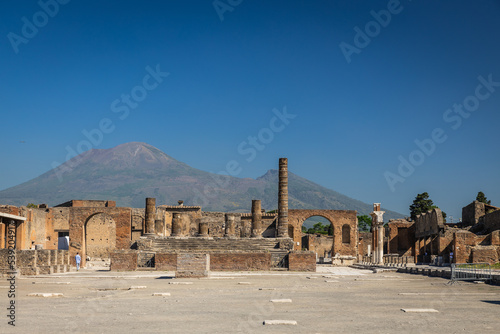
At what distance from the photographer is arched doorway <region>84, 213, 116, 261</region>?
5503cm

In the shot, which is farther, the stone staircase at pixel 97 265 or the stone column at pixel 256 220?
the stone column at pixel 256 220

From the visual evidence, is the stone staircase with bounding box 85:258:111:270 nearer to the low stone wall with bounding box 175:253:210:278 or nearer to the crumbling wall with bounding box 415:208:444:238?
the low stone wall with bounding box 175:253:210:278

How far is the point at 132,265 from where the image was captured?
99.3ft

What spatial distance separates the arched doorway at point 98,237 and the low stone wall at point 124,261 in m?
25.4

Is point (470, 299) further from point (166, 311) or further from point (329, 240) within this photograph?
point (329, 240)

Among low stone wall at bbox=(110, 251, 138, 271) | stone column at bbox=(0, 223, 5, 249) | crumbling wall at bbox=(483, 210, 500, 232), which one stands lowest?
low stone wall at bbox=(110, 251, 138, 271)

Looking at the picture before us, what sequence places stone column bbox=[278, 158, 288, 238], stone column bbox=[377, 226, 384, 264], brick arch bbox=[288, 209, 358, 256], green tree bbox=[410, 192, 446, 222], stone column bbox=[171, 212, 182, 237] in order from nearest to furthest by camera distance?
stone column bbox=[377, 226, 384, 264], stone column bbox=[171, 212, 182, 237], stone column bbox=[278, 158, 288, 238], brick arch bbox=[288, 209, 358, 256], green tree bbox=[410, 192, 446, 222]

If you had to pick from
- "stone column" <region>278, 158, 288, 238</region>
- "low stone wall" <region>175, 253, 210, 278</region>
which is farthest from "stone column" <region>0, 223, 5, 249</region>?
"stone column" <region>278, 158, 288, 238</region>

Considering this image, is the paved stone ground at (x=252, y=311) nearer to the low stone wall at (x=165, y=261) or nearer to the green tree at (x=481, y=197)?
the low stone wall at (x=165, y=261)

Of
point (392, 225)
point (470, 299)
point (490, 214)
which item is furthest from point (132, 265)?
point (392, 225)

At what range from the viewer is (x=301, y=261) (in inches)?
1198

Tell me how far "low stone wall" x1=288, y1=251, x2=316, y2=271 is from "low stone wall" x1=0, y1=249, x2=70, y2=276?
35.7 ft

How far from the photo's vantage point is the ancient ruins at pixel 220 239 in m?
29.7

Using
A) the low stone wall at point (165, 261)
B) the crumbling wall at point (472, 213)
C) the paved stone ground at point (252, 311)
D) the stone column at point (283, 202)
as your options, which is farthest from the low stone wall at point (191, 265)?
the crumbling wall at point (472, 213)
